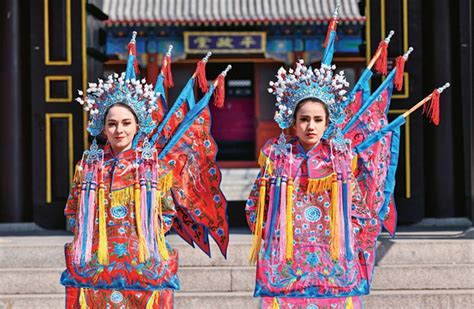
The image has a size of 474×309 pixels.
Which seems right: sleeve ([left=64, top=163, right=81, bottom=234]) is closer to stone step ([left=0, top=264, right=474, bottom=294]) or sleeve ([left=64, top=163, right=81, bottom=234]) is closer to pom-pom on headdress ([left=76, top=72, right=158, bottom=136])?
pom-pom on headdress ([left=76, top=72, right=158, bottom=136])

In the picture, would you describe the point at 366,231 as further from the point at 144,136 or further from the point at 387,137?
the point at 144,136

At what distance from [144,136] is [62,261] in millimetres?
2302

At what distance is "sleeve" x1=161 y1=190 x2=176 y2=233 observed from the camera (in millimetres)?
4777

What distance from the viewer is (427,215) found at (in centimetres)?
825

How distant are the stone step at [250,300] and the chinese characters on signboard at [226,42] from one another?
11962mm

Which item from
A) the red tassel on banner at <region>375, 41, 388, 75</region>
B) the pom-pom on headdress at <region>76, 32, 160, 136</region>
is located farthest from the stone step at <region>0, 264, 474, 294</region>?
the pom-pom on headdress at <region>76, 32, 160, 136</region>

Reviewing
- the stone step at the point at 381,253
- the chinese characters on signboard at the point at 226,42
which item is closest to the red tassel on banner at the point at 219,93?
the stone step at the point at 381,253

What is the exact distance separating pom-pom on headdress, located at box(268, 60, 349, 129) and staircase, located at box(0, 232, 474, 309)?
1997 mm

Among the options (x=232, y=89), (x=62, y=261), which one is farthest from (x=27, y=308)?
(x=232, y=89)

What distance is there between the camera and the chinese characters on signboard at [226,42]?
1788 cm

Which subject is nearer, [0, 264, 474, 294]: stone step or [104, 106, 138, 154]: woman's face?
[104, 106, 138, 154]: woman's face

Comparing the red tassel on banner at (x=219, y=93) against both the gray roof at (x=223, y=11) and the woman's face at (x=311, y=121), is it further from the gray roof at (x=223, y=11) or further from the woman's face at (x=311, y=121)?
the gray roof at (x=223, y=11)

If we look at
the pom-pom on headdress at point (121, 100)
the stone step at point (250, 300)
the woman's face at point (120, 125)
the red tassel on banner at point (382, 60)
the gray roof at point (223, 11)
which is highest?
the gray roof at point (223, 11)

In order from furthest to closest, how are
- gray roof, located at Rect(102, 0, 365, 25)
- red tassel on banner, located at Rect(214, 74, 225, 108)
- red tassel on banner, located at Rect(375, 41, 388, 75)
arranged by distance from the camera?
gray roof, located at Rect(102, 0, 365, 25)
red tassel on banner, located at Rect(375, 41, 388, 75)
red tassel on banner, located at Rect(214, 74, 225, 108)
